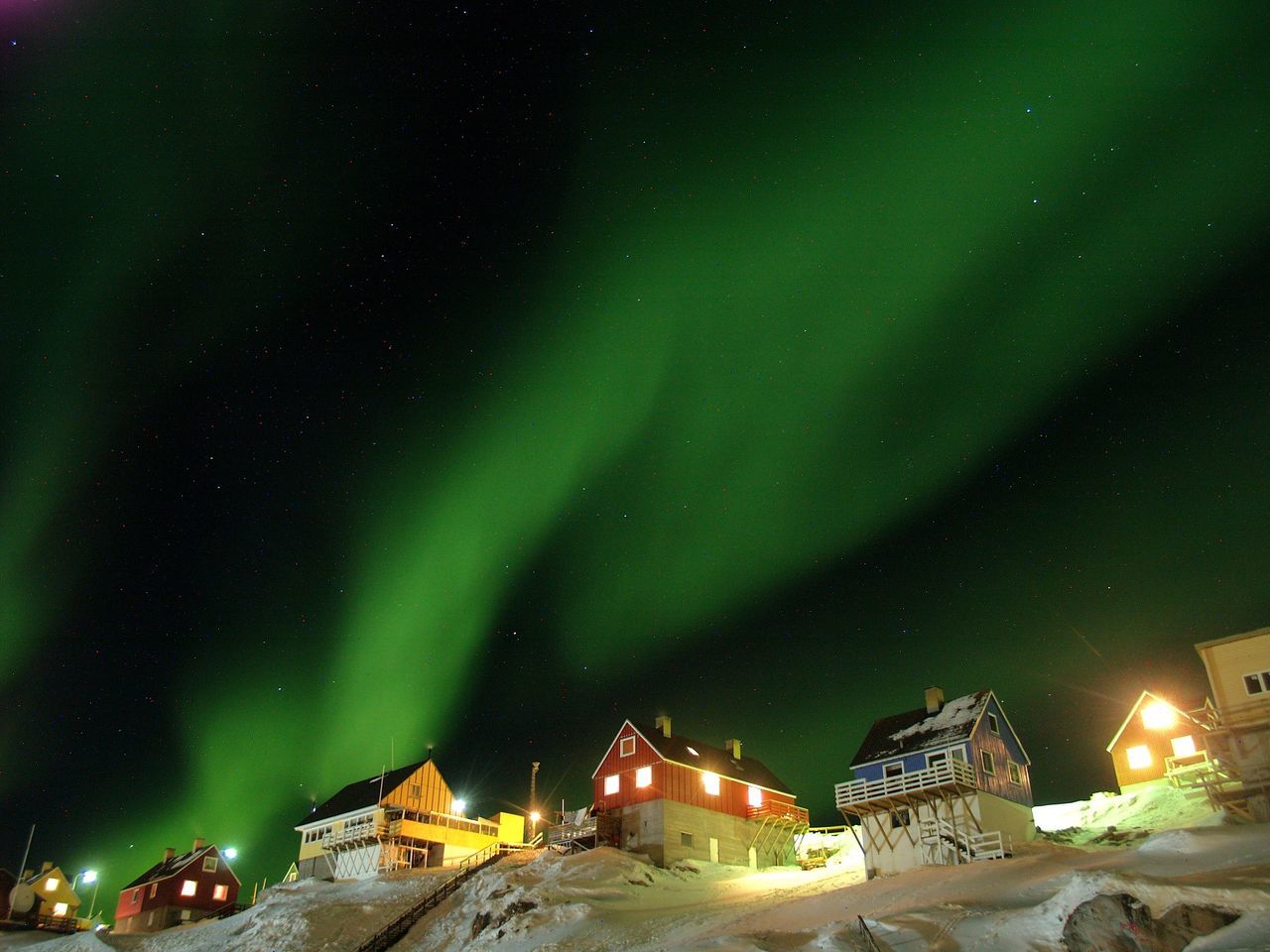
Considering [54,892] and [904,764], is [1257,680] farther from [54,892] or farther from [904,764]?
[54,892]

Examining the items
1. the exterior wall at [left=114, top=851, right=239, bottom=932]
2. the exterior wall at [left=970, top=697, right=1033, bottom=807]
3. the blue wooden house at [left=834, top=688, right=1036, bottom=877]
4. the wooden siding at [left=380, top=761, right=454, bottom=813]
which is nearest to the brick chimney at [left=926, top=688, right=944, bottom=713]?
the blue wooden house at [left=834, top=688, right=1036, bottom=877]

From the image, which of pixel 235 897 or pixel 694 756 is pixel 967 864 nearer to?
pixel 694 756

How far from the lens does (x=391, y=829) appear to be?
66.1m

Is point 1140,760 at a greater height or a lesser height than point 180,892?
greater

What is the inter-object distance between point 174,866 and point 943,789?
74.3 meters

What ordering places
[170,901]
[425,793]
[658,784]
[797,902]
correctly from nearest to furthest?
1. [797,902]
2. [658,784]
3. [425,793]
4. [170,901]

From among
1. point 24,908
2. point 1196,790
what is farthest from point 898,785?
point 24,908

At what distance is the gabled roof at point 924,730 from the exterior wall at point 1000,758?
1.86 ft

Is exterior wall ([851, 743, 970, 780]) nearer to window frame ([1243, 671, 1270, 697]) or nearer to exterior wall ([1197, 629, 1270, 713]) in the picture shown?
exterior wall ([1197, 629, 1270, 713])

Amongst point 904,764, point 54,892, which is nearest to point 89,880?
point 54,892

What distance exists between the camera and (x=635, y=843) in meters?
55.2

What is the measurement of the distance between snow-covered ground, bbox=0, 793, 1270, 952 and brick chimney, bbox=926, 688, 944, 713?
9198mm

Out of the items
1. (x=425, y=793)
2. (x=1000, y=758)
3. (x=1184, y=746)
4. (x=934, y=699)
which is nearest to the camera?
(x=1000, y=758)

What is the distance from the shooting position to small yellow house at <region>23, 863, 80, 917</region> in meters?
94.4
